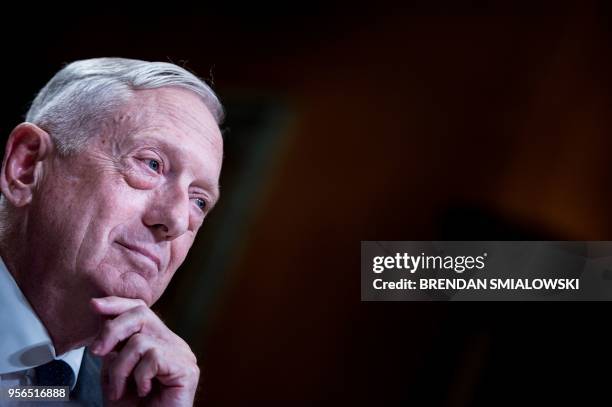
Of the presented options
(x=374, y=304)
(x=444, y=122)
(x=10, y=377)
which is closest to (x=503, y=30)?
(x=444, y=122)

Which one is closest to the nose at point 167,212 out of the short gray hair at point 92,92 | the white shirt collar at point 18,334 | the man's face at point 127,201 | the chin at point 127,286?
the man's face at point 127,201

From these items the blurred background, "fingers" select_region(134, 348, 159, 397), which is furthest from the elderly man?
the blurred background

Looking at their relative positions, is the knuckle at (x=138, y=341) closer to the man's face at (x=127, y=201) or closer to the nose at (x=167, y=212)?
the man's face at (x=127, y=201)

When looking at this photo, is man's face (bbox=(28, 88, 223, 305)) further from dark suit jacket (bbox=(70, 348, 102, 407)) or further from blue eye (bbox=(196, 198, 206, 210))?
dark suit jacket (bbox=(70, 348, 102, 407))

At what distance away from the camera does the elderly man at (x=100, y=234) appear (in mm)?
1540

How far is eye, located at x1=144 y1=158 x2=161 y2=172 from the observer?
1.64 meters

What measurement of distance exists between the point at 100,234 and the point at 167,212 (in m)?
0.16

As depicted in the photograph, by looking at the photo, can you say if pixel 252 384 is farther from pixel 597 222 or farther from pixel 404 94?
pixel 597 222

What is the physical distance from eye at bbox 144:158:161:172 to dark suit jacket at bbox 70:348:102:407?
455 mm

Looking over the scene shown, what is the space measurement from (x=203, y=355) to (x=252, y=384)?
145 millimetres

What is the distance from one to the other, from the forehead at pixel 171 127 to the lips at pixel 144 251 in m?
0.22

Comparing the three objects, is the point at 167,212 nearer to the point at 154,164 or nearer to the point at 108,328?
the point at 154,164

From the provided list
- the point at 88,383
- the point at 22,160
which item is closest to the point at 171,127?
the point at 22,160

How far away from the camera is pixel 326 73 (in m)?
1.92
